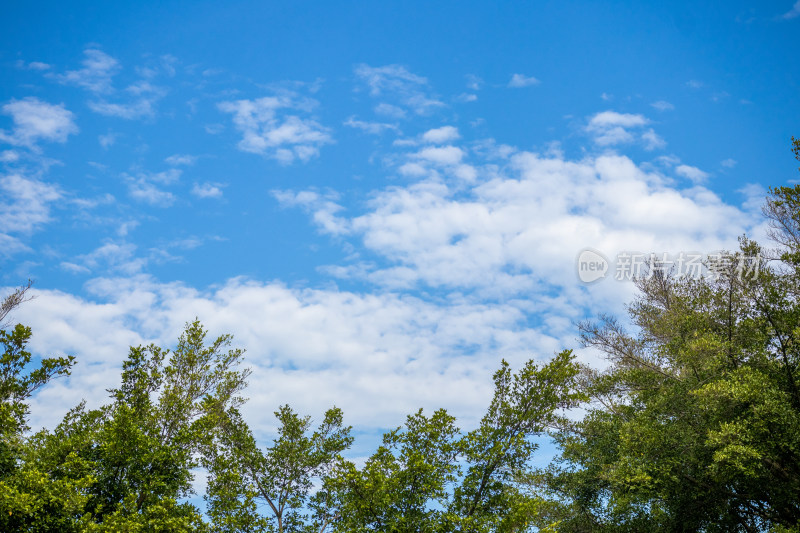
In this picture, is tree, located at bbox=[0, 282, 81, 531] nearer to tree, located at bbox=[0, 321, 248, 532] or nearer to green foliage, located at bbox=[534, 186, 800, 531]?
tree, located at bbox=[0, 321, 248, 532]

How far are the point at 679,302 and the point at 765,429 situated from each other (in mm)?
6811

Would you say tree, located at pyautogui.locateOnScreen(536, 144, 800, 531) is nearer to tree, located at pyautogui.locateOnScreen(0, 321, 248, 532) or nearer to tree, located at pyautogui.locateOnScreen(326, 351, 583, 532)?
tree, located at pyautogui.locateOnScreen(326, 351, 583, 532)

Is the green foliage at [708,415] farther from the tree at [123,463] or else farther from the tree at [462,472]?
the tree at [123,463]

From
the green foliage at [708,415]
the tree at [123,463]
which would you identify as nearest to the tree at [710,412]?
the green foliage at [708,415]

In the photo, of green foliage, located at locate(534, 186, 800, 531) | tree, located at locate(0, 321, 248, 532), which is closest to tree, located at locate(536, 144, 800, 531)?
green foliage, located at locate(534, 186, 800, 531)

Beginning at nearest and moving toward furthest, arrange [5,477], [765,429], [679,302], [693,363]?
[5,477] < [765,429] < [693,363] < [679,302]

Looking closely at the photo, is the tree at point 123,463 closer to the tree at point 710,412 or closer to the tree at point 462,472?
the tree at point 462,472

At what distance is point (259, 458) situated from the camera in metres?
24.1

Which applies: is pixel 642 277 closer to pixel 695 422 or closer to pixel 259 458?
pixel 695 422

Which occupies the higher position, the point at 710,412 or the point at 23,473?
the point at 710,412

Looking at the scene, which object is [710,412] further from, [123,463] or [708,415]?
[123,463]

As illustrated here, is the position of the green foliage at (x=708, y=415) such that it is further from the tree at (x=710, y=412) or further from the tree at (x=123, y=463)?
the tree at (x=123, y=463)

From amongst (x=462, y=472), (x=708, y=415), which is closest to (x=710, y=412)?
(x=708, y=415)

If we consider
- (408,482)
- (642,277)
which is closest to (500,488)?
(408,482)
